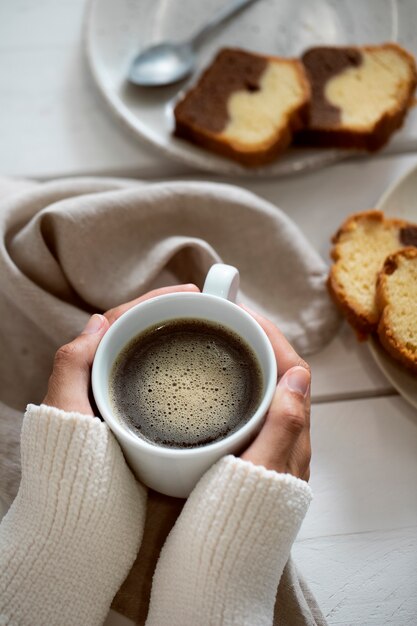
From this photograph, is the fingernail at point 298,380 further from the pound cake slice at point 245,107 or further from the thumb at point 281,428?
the pound cake slice at point 245,107

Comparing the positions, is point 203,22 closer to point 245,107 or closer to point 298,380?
point 245,107

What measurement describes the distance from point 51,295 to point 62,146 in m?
0.38

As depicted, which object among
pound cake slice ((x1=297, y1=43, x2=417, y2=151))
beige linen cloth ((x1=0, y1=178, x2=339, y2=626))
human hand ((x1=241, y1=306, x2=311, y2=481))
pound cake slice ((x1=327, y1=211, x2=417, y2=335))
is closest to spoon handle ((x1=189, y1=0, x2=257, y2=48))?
pound cake slice ((x1=297, y1=43, x2=417, y2=151))

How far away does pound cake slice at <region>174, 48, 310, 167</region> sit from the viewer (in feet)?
3.40

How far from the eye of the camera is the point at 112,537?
25.1 inches

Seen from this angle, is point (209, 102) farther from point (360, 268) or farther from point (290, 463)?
point (290, 463)

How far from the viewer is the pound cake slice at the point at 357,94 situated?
41.4 inches

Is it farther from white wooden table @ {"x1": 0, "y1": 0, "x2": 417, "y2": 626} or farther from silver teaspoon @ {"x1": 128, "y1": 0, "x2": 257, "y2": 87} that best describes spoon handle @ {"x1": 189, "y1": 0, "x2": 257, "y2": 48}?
white wooden table @ {"x1": 0, "y1": 0, "x2": 417, "y2": 626}

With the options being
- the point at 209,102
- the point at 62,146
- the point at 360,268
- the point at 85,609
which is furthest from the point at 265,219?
the point at 85,609

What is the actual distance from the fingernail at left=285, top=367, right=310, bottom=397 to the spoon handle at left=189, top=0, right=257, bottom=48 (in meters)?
0.76

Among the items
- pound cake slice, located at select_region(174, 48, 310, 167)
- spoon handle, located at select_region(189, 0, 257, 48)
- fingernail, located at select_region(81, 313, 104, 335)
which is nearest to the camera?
fingernail, located at select_region(81, 313, 104, 335)

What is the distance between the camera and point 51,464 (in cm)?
63

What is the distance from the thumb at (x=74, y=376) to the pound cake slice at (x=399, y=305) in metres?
0.38

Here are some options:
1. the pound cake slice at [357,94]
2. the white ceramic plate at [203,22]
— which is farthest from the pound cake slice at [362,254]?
the white ceramic plate at [203,22]
